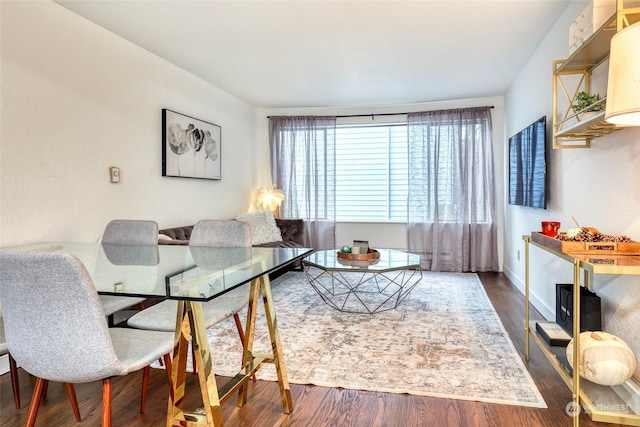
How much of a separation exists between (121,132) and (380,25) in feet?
7.51

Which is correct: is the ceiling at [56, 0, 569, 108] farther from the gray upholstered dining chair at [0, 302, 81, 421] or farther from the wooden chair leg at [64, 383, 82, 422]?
the wooden chair leg at [64, 383, 82, 422]

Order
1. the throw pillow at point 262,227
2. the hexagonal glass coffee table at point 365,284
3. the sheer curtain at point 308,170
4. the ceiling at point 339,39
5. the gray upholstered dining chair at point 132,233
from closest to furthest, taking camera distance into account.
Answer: the gray upholstered dining chair at point 132,233 → the ceiling at point 339,39 → the hexagonal glass coffee table at point 365,284 → the throw pillow at point 262,227 → the sheer curtain at point 308,170

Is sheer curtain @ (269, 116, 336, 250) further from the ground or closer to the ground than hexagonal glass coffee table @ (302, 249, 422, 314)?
further from the ground

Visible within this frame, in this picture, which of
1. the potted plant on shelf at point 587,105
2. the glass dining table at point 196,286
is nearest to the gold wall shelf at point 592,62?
the potted plant on shelf at point 587,105

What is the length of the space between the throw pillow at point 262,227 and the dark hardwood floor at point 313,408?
2.76 m

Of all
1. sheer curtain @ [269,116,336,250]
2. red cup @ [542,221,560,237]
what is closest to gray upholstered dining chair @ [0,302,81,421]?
red cup @ [542,221,560,237]

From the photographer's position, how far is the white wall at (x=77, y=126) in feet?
8.26

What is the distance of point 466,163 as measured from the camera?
545cm

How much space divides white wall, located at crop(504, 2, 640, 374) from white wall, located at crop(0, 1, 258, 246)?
3.43m

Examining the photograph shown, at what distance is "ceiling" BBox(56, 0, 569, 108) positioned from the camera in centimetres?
283

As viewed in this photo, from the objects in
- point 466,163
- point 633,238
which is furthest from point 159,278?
point 466,163

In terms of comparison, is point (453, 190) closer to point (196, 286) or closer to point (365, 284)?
point (365, 284)

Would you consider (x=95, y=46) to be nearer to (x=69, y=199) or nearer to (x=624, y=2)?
(x=69, y=199)

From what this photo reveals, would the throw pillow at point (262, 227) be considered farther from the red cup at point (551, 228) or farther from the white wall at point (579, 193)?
the red cup at point (551, 228)
